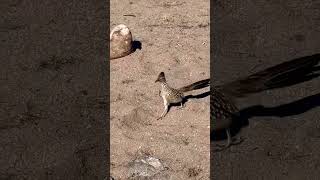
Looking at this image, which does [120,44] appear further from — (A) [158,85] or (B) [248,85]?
(B) [248,85]

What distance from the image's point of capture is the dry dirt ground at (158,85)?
556cm

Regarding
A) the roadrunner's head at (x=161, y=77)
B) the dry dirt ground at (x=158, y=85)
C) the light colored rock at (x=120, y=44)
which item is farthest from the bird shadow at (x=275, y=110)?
the light colored rock at (x=120, y=44)

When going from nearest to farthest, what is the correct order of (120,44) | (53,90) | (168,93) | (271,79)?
(168,93) → (271,79) → (53,90) → (120,44)

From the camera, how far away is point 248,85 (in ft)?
20.0

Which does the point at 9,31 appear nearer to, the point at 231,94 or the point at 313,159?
the point at 231,94

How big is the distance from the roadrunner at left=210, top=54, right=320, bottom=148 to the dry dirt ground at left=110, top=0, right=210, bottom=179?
17 cm

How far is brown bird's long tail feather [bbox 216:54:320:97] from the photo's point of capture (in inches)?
239

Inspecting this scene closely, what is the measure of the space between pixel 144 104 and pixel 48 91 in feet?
3.22

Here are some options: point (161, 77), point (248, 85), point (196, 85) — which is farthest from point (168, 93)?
point (248, 85)

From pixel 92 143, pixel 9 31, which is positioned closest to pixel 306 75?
pixel 92 143

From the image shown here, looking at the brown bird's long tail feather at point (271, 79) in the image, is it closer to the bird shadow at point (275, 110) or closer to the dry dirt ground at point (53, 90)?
the bird shadow at point (275, 110)

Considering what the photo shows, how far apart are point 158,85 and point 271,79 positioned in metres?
1.12

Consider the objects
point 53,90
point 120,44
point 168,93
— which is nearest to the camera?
point 168,93

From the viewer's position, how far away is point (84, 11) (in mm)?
7781
